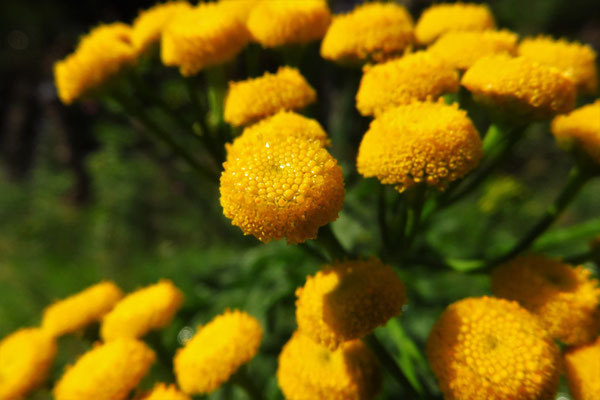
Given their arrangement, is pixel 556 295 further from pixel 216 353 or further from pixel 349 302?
pixel 216 353

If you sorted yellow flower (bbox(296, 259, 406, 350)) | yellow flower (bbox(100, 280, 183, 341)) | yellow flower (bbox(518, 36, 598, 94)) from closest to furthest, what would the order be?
yellow flower (bbox(296, 259, 406, 350)) < yellow flower (bbox(518, 36, 598, 94)) < yellow flower (bbox(100, 280, 183, 341))

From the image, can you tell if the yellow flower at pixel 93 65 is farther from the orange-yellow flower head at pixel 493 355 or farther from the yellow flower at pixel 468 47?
the orange-yellow flower head at pixel 493 355

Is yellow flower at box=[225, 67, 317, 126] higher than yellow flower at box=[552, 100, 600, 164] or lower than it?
higher

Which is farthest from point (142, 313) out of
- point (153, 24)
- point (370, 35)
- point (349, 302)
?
point (370, 35)

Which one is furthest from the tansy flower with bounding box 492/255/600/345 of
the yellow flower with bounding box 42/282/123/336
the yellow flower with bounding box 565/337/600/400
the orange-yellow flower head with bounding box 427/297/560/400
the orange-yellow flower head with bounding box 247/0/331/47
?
the yellow flower with bounding box 42/282/123/336

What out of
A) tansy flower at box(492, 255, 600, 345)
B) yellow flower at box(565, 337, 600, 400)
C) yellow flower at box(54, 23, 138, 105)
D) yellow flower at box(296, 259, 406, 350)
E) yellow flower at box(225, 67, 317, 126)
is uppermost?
yellow flower at box(54, 23, 138, 105)

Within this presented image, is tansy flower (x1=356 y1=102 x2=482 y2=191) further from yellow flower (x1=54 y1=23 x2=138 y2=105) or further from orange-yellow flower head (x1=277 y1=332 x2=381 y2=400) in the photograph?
yellow flower (x1=54 y1=23 x2=138 y2=105)

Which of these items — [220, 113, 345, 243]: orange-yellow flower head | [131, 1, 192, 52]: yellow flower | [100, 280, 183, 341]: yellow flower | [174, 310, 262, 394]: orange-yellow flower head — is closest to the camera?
[220, 113, 345, 243]: orange-yellow flower head
